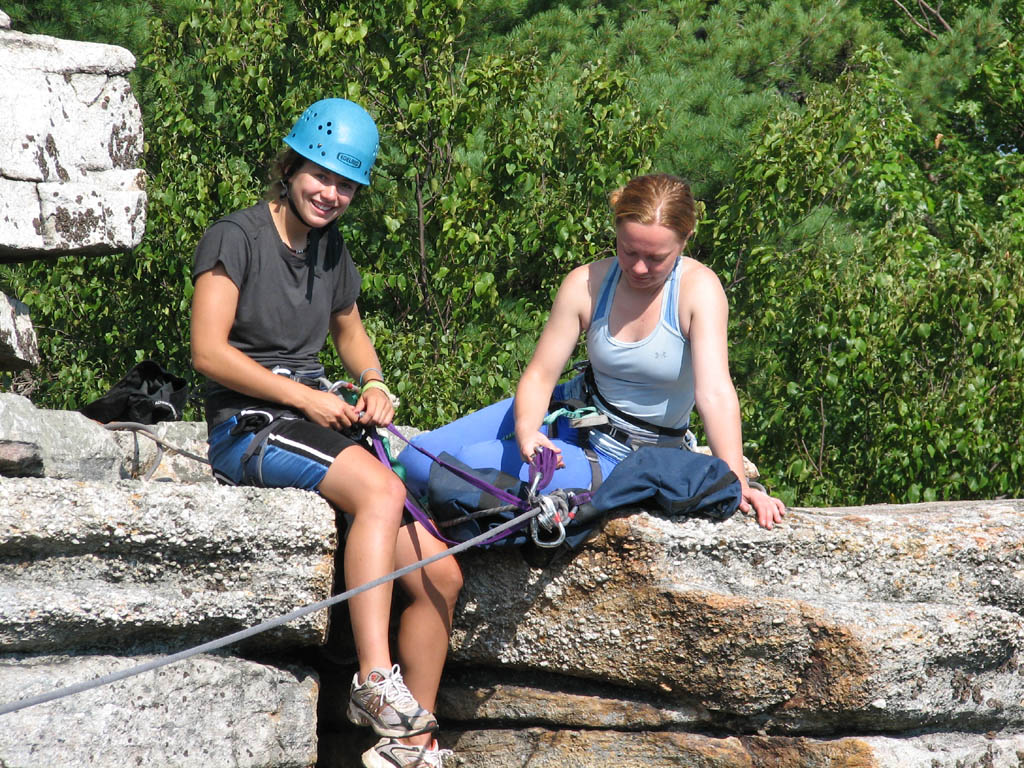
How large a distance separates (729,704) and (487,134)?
329 cm

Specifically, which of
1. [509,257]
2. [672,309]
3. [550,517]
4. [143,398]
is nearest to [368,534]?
[550,517]

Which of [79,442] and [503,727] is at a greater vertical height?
[79,442]

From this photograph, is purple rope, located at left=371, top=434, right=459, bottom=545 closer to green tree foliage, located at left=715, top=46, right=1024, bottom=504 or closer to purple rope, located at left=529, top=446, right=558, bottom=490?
purple rope, located at left=529, top=446, right=558, bottom=490

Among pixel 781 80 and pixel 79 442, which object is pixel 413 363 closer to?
pixel 79 442

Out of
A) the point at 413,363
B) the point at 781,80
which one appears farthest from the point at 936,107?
the point at 413,363

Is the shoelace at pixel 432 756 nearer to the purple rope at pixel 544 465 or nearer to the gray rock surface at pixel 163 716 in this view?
→ the gray rock surface at pixel 163 716

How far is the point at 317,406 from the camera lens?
3.38 m

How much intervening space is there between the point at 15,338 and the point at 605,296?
188 cm

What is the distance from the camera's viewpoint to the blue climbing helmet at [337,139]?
3480mm

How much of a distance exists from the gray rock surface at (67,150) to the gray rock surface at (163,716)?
4.37 feet

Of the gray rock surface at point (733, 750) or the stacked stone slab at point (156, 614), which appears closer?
the stacked stone slab at point (156, 614)

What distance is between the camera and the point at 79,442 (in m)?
4.05

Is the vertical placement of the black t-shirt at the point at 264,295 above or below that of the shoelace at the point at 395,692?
above

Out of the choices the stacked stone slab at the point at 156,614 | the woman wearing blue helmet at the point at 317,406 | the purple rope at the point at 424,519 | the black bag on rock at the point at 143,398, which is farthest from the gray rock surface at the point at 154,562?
the black bag on rock at the point at 143,398
